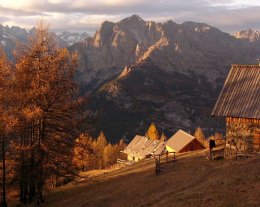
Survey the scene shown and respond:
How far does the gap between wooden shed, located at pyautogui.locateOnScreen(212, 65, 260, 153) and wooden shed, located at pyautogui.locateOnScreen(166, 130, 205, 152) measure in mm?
30535

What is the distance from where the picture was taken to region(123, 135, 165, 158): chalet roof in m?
82.5

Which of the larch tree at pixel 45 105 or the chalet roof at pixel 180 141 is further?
the chalet roof at pixel 180 141

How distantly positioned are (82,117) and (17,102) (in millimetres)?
5018

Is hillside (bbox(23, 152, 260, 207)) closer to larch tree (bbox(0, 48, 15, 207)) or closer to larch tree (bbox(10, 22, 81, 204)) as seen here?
larch tree (bbox(10, 22, 81, 204))

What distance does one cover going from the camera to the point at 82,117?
31609 mm

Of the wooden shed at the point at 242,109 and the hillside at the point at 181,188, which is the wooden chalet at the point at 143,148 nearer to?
the wooden shed at the point at 242,109

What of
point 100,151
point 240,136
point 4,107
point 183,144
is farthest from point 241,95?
point 100,151

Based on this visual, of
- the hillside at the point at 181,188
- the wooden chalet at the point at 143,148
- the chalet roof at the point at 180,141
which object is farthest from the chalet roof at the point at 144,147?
the hillside at the point at 181,188

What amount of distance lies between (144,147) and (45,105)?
2437 inches

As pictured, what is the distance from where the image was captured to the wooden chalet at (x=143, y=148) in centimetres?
8262

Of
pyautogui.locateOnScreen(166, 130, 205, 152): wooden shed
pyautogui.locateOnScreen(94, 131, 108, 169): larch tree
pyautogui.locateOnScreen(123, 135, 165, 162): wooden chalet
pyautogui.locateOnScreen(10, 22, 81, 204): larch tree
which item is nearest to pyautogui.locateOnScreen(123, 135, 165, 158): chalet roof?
pyautogui.locateOnScreen(123, 135, 165, 162): wooden chalet

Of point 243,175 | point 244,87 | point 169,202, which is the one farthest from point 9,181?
point 244,87

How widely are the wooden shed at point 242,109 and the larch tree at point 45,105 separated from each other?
1381 cm

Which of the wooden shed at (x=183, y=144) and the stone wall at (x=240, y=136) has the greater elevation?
the stone wall at (x=240, y=136)
